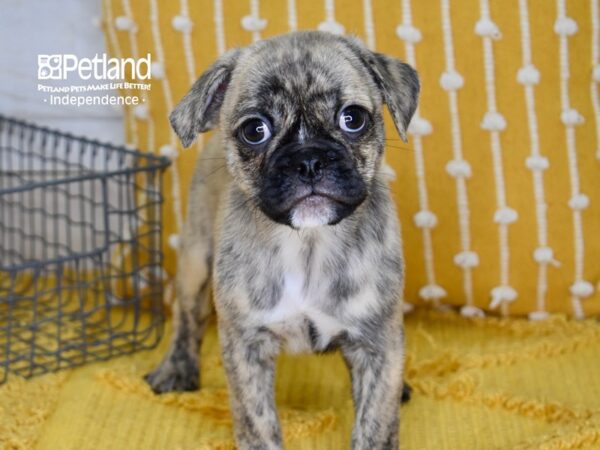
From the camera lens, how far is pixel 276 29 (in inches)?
90.7

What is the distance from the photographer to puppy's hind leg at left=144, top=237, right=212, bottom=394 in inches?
83.7

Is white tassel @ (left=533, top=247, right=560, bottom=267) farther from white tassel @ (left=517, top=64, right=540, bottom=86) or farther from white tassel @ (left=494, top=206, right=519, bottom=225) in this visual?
white tassel @ (left=517, top=64, right=540, bottom=86)

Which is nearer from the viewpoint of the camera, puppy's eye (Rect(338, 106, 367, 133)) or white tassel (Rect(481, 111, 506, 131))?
puppy's eye (Rect(338, 106, 367, 133))

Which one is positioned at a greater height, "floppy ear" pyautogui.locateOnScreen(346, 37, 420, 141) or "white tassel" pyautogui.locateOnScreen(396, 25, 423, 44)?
"white tassel" pyautogui.locateOnScreen(396, 25, 423, 44)

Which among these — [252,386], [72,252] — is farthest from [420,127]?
[72,252]

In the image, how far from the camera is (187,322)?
7.11 ft

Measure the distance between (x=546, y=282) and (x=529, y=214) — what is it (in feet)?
0.72

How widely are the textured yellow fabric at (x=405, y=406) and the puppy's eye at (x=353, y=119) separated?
727 millimetres

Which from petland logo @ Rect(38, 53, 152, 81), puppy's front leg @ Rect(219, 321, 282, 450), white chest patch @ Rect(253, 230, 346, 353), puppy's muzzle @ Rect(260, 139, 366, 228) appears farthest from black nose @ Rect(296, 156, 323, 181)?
petland logo @ Rect(38, 53, 152, 81)

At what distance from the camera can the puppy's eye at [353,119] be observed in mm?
1587

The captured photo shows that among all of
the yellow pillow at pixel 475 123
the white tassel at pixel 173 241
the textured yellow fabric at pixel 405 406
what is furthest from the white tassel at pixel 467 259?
the white tassel at pixel 173 241

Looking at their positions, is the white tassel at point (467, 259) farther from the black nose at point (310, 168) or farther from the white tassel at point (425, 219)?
the black nose at point (310, 168)

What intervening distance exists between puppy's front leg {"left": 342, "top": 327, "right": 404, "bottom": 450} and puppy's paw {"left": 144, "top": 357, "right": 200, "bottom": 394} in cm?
58

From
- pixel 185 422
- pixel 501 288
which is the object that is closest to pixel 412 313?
pixel 501 288
